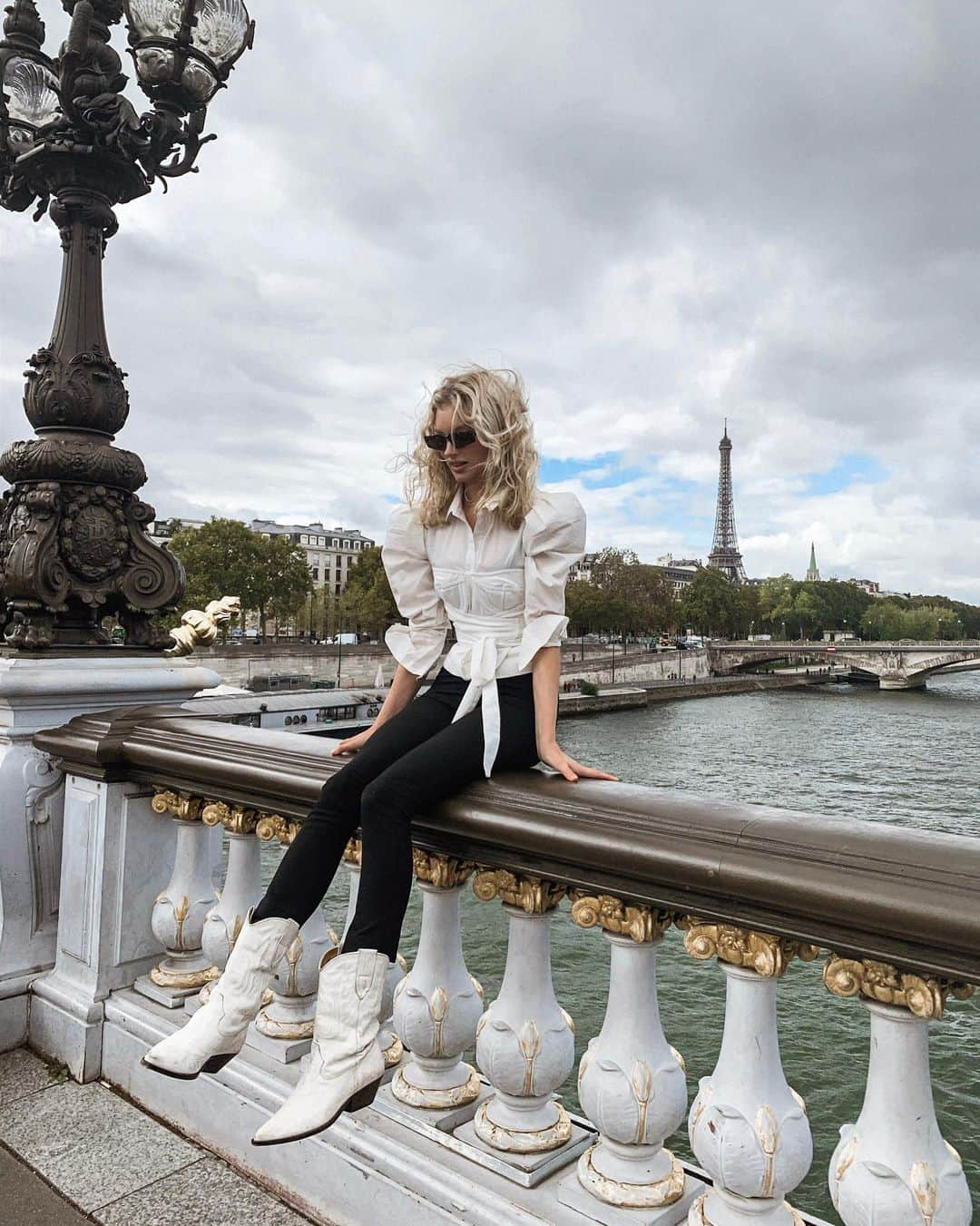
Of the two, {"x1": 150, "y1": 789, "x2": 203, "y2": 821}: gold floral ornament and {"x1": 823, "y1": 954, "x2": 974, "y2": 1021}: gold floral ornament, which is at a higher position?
{"x1": 823, "y1": 954, "x2": 974, "y2": 1021}: gold floral ornament

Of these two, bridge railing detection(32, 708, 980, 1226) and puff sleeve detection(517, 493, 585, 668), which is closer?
bridge railing detection(32, 708, 980, 1226)

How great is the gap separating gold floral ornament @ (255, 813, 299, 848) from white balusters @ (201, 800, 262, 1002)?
0.08 m

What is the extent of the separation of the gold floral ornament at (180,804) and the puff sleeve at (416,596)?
0.80 metres

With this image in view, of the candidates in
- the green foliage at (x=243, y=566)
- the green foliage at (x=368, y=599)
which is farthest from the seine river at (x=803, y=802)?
A: the green foliage at (x=243, y=566)

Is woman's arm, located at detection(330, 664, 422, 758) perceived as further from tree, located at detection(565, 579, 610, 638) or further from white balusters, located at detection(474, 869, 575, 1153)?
tree, located at detection(565, 579, 610, 638)

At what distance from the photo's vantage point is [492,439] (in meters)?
1.98

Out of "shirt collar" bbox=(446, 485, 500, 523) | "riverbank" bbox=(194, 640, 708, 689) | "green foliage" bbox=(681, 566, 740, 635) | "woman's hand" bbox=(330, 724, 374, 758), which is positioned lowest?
"riverbank" bbox=(194, 640, 708, 689)

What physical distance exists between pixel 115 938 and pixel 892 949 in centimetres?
222

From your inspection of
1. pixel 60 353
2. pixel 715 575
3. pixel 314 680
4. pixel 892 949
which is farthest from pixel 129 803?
pixel 715 575

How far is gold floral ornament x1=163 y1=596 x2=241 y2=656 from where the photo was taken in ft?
11.5

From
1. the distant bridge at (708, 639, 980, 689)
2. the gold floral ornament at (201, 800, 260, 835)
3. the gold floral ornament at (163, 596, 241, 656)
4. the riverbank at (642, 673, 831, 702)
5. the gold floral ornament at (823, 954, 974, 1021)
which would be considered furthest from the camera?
the distant bridge at (708, 639, 980, 689)

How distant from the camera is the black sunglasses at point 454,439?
6.66 ft

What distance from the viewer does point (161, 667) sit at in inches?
131

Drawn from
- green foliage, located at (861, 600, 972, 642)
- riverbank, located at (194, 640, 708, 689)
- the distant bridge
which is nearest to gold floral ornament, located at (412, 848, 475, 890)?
riverbank, located at (194, 640, 708, 689)
